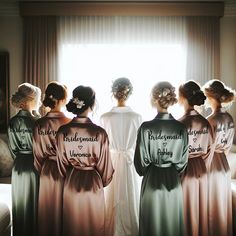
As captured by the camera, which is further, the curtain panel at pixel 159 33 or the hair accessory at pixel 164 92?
the curtain panel at pixel 159 33

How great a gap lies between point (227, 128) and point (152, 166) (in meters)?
0.73

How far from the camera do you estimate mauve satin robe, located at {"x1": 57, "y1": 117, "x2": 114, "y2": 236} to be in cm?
229

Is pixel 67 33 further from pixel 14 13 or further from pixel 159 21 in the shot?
pixel 159 21

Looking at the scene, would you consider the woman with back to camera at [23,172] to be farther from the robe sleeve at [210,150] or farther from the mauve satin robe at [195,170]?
the robe sleeve at [210,150]

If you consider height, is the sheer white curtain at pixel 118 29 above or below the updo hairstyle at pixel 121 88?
above

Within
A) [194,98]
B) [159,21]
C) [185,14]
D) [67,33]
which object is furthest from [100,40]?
[194,98]

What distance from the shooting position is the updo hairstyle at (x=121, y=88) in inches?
108

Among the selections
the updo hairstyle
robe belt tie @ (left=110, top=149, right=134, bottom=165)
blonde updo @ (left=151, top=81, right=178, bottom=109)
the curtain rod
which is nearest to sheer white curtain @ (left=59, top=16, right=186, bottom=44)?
the curtain rod

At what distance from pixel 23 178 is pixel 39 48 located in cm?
277

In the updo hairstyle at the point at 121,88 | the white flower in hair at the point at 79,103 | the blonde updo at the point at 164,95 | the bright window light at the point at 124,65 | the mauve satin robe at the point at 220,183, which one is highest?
the bright window light at the point at 124,65

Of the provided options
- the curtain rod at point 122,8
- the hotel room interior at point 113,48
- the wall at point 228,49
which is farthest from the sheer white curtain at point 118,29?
the wall at point 228,49

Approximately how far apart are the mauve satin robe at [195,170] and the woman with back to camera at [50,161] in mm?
940

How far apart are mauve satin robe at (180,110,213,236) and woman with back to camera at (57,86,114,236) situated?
61cm

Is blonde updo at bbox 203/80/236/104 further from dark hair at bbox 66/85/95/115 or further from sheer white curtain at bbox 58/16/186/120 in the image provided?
sheer white curtain at bbox 58/16/186/120
